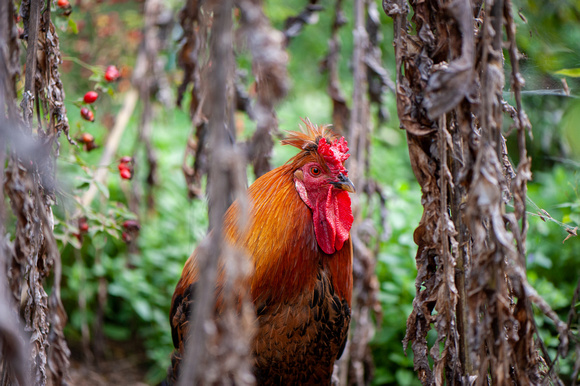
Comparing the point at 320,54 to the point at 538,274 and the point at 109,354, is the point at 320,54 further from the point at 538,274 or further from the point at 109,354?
the point at 109,354

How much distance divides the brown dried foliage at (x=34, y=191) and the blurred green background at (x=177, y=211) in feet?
1.66

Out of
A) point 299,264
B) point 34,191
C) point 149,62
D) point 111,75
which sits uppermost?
point 149,62

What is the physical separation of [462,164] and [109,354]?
3.68 metres

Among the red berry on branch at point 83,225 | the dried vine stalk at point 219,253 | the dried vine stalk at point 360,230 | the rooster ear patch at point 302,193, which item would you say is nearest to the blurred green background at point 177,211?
the red berry on branch at point 83,225

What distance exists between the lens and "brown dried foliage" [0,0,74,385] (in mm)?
1299

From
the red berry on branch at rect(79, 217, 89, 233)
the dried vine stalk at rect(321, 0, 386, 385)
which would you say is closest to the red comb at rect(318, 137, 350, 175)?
the dried vine stalk at rect(321, 0, 386, 385)

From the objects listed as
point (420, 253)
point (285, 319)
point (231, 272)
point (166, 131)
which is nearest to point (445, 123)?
point (420, 253)

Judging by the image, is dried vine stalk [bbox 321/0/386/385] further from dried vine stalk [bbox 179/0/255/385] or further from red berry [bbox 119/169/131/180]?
dried vine stalk [bbox 179/0/255/385]

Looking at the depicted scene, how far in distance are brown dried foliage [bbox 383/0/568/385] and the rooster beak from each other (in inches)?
16.9

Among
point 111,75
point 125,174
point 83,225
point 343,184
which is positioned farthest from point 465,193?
point 83,225

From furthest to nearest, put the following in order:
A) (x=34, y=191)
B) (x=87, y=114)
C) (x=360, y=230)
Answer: (x=360, y=230) < (x=87, y=114) < (x=34, y=191)

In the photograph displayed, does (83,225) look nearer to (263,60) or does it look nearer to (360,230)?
(360,230)

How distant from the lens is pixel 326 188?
6.61 feet

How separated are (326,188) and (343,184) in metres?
0.08
